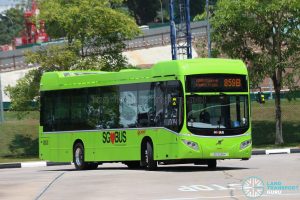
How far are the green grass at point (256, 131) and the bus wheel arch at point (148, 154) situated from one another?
19.9m

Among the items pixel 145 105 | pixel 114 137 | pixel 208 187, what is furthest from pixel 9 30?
pixel 208 187

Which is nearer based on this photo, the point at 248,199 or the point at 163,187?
the point at 248,199

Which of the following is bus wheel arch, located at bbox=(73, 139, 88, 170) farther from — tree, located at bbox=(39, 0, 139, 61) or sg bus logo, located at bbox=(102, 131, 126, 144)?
tree, located at bbox=(39, 0, 139, 61)

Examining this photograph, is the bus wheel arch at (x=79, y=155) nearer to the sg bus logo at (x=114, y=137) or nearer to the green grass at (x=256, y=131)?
the sg bus logo at (x=114, y=137)

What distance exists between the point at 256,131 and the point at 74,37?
11.4 m

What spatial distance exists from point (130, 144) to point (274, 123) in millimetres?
26519

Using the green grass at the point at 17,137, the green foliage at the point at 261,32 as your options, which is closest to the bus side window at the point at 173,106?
the green grass at the point at 17,137

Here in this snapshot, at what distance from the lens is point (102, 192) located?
761 inches

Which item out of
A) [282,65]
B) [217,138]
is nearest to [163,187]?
[217,138]

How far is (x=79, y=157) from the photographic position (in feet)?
103

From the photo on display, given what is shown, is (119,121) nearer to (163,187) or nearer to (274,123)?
(163,187)

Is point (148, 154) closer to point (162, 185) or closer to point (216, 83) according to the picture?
point (216, 83)

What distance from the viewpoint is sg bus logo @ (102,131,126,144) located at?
29.1m

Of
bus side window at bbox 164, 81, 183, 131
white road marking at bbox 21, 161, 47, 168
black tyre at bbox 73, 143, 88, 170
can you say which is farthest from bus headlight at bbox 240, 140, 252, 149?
white road marking at bbox 21, 161, 47, 168
